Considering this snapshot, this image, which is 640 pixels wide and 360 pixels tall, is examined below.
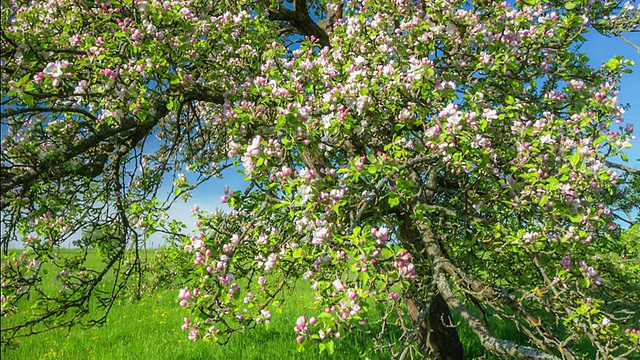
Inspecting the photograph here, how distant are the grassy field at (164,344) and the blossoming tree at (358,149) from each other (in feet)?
9.60

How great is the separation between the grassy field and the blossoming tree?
2.93 meters

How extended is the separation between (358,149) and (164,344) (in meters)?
6.43

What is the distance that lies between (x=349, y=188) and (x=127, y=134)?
12.3 feet

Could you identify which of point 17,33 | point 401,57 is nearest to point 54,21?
point 17,33

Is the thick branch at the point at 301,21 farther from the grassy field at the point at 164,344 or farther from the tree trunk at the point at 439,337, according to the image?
the grassy field at the point at 164,344

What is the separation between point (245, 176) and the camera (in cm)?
388

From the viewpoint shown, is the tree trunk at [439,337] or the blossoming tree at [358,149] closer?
the blossoming tree at [358,149]

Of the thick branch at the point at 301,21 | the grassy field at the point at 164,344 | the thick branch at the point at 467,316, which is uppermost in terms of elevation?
the thick branch at the point at 301,21

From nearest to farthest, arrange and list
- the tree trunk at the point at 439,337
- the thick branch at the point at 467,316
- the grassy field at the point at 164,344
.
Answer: the thick branch at the point at 467,316 < the tree trunk at the point at 439,337 < the grassy field at the point at 164,344

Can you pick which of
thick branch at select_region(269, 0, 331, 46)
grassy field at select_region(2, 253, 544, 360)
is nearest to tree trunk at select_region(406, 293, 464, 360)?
grassy field at select_region(2, 253, 544, 360)

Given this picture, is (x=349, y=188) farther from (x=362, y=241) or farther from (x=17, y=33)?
(x=17, y=33)

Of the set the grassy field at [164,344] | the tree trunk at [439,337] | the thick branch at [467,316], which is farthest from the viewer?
the grassy field at [164,344]

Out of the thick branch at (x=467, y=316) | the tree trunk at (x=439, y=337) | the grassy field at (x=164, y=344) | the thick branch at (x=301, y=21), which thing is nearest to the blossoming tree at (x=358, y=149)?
the thick branch at (x=467, y=316)

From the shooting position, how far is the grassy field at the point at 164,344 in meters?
8.25
